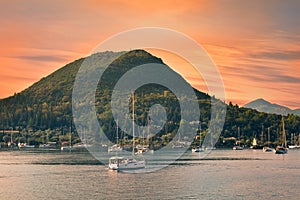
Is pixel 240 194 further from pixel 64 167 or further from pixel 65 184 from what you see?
pixel 64 167

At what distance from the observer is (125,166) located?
363ft

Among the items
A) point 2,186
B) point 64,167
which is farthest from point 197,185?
point 64,167

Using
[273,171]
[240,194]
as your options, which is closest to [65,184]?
[240,194]

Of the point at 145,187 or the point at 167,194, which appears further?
the point at 145,187

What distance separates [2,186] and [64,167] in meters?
36.5

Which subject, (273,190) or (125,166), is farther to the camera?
(125,166)

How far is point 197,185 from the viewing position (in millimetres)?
86312

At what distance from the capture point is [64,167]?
125m

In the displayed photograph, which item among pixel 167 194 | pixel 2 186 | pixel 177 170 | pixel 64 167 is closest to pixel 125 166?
pixel 177 170

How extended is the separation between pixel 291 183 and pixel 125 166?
35.0 metres

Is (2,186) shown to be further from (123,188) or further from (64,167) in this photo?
(64,167)

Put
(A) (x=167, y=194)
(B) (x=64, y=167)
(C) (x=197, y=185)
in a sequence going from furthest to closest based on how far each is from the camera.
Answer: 1. (B) (x=64, y=167)
2. (C) (x=197, y=185)
3. (A) (x=167, y=194)

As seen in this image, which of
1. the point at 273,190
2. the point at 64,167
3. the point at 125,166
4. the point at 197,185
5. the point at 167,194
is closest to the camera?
the point at 167,194

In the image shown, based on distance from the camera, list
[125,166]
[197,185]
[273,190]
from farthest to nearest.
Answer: [125,166]
[197,185]
[273,190]
